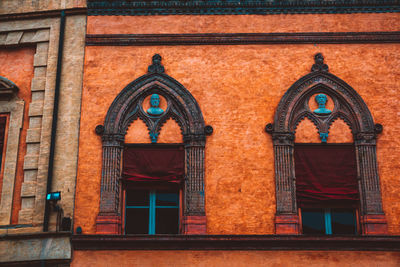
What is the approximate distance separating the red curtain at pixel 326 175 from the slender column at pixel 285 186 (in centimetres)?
21

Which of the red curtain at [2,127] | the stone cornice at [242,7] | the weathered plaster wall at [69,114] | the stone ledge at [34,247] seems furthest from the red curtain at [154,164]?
the stone cornice at [242,7]

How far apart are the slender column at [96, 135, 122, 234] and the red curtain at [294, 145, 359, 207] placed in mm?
4431

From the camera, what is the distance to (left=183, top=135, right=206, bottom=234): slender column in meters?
13.5

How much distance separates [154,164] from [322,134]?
432 centimetres

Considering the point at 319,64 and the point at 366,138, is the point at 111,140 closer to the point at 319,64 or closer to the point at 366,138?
the point at 319,64

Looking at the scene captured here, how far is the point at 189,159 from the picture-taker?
46.3ft

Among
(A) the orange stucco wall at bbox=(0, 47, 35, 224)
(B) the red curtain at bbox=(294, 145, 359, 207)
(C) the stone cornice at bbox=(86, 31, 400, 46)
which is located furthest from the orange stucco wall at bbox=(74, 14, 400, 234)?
(A) the orange stucco wall at bbox=(0, 47, 35, 224)

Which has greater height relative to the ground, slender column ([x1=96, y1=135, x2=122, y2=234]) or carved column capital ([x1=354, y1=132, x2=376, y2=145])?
carved column capital ([x1=354, y1=132, x2=376, y2=145])

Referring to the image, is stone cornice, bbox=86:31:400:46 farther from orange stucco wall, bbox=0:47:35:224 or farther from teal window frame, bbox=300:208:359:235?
teal window frame, bbox=300:208:359:235

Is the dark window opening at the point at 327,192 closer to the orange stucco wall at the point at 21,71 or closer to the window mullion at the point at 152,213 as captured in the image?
the window mullion at the point at 152,213

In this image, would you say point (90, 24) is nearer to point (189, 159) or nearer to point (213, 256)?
point (189, 159)

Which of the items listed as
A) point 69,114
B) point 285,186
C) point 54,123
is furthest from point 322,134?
point 54,123

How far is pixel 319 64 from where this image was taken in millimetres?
14898

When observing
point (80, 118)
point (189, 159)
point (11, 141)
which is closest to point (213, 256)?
point (189, 159)
